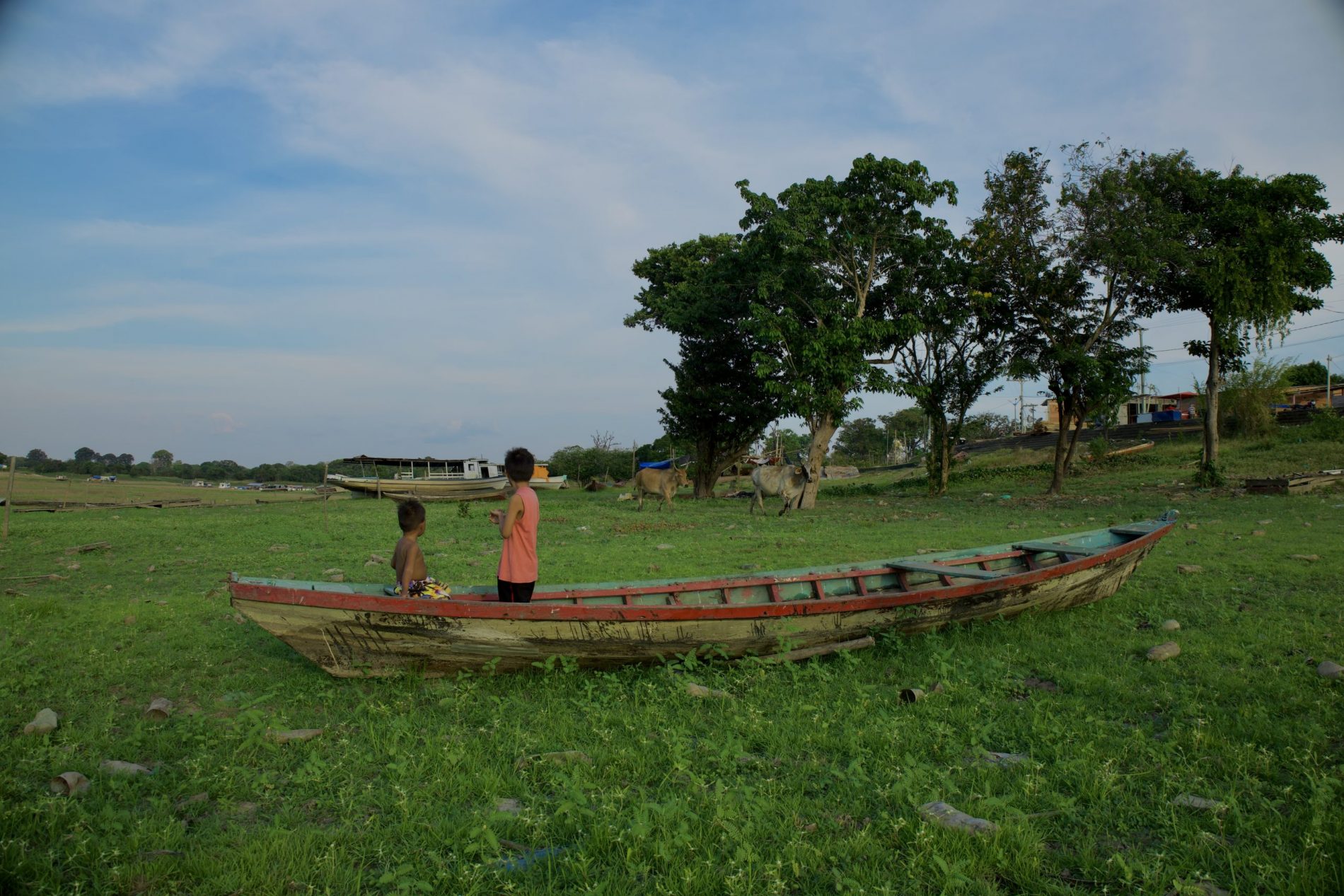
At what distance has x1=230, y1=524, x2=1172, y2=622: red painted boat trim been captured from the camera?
522cm

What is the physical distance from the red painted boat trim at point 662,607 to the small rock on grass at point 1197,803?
276 centimetres

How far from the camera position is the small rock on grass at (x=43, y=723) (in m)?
4.71

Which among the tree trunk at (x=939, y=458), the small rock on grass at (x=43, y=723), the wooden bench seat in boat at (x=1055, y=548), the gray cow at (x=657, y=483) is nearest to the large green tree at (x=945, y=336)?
the tree trunk at (x=939, y=458)

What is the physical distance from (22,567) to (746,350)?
2102 cm

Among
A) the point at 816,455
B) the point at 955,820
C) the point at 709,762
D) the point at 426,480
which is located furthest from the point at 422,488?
the point at 955,820

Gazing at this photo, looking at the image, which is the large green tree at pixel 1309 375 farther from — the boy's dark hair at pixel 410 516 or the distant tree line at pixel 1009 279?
the boy's dark hair at pixel 410 516

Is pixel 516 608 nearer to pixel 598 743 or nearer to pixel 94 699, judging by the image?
pixel 598 743

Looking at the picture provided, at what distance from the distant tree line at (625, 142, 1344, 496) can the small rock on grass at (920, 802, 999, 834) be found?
61.1 feet

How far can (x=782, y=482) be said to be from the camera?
22766 mm

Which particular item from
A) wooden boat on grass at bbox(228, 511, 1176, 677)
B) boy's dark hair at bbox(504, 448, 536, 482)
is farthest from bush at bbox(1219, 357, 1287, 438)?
boy's dark hair at bbox(504, 448, 536, 482)

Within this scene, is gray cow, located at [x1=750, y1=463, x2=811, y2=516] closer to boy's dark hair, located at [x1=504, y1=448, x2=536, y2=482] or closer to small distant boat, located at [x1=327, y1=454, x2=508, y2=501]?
small distant boat, located at [x1=327, y1=454, x2=508, y2=501]

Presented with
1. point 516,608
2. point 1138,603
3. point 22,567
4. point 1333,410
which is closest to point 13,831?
point 516,608

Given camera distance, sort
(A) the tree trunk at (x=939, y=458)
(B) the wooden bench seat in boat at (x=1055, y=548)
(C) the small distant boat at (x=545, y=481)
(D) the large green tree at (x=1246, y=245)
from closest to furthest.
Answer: (B) the wooden bench seat in boat at (x=1055, y=548), (D) the large green tree at (x=1246, y=245), (A) the tree trunk at (x=939, y=458), (C) the small distant boat at (x=545, y=481)

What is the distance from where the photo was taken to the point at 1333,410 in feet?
96.0
